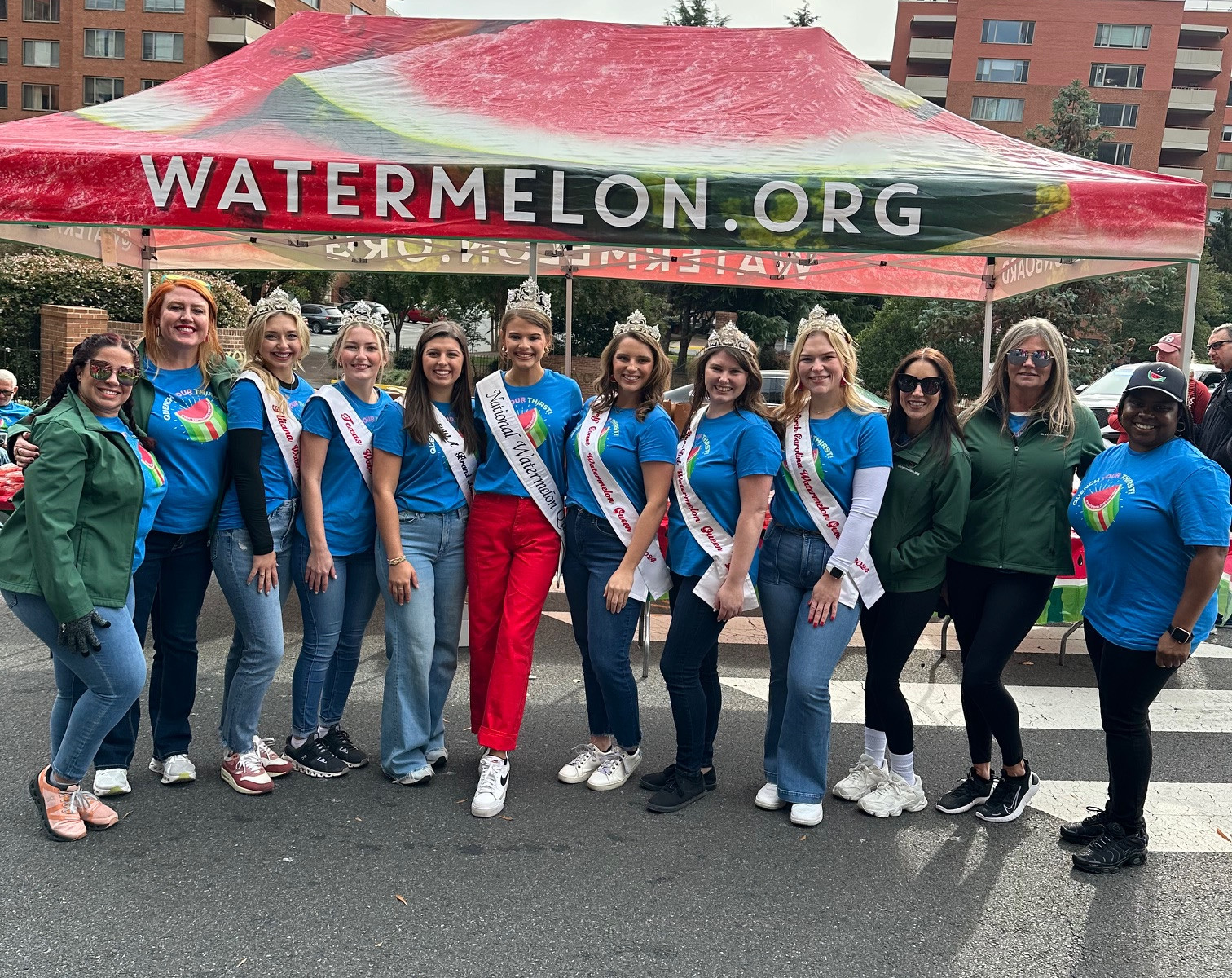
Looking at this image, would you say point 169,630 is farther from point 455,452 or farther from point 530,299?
point 530,299

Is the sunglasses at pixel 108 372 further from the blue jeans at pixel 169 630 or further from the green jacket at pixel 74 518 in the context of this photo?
the blue jeans at pixel 169 630

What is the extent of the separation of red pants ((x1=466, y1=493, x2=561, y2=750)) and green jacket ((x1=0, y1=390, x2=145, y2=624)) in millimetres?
1225

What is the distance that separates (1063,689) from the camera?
5.59 meters

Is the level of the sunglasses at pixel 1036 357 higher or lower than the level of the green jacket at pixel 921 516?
higher

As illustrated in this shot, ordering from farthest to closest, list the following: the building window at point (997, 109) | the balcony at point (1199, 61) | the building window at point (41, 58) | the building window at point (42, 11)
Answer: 1. the balcony at point (1199, 61)
2. the building window at point (997, 109)
3. the building window at point (41, 58)
4. the building window at point (42, 11)

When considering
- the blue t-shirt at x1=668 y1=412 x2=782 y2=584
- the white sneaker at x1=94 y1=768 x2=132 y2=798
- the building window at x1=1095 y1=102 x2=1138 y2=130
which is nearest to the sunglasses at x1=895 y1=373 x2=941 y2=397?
the blue t-shirt at x1=668 y1=412 x2=782 y2=584

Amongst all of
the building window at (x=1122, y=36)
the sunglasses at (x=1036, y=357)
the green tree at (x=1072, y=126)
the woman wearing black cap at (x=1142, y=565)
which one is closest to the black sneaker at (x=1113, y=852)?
the woman wearing black cap at (x=1142, y=565)

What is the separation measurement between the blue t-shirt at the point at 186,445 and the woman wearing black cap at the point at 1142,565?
3052 mm

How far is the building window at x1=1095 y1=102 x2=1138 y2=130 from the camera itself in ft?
181

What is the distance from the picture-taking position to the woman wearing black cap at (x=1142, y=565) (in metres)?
3.25

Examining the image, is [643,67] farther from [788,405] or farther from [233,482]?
[233,482]

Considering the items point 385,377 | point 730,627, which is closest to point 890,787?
point 730,627

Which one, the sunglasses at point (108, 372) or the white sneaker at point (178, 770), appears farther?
the white sneaker at point (178, 770)

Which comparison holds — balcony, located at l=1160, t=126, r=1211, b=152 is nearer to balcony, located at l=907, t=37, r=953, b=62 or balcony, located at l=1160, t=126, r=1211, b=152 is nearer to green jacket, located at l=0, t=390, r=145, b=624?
balcony, located at l=907, t=37, r=953, b=62
